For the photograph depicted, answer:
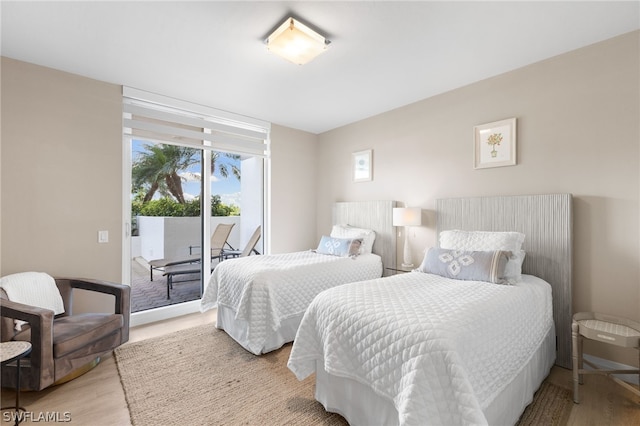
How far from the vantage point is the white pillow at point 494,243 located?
230cm

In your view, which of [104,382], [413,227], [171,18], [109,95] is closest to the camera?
[171,18]

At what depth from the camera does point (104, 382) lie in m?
2.20

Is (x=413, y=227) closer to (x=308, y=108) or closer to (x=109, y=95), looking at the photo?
(x=308, y=108)

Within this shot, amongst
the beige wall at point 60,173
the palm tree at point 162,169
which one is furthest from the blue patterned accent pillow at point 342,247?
the beige wall at point 60,173

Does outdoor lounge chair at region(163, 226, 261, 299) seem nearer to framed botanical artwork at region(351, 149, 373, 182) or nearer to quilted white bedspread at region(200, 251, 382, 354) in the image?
quilted white bedspread at region(200, 251, 382, 354)

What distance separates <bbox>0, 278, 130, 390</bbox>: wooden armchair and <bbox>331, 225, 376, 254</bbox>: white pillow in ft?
8.35

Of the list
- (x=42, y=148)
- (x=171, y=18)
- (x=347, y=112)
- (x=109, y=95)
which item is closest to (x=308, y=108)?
(x=347, y=112)

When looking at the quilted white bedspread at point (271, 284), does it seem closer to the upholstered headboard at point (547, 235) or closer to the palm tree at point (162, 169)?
the palm tree at point (162, 169)

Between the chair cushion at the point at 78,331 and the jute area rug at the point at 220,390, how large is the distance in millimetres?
356

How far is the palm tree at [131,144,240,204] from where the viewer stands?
11.1 ft

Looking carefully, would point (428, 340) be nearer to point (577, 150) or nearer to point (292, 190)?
point (577, 150)

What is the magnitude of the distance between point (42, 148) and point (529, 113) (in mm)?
4511

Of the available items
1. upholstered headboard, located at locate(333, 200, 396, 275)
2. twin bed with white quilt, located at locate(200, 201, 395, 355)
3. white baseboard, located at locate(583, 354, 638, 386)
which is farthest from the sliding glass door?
white baseboard, located at locate(583, 354, 638, 386)

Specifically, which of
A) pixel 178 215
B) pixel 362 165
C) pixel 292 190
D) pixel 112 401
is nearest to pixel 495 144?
pixel 362 165
